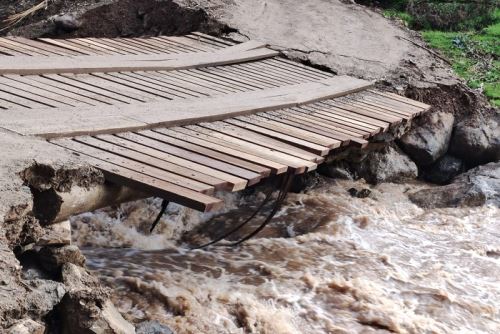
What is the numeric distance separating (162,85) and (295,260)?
177 centimetres

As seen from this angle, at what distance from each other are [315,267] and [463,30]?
7.25 meters

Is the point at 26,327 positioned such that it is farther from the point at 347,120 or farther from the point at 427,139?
the point at 427,139

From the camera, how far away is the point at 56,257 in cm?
361

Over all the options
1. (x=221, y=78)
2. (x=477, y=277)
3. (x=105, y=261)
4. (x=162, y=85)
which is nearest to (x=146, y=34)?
(x=221, y=78)

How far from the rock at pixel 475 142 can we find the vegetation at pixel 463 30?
1.08 m

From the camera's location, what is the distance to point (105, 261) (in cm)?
545

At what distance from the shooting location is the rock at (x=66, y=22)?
8.35m

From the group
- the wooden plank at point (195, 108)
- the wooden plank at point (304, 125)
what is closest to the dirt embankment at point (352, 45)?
the wooden plank at point (195, 108)

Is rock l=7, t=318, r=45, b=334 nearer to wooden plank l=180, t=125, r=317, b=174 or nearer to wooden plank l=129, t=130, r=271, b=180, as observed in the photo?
wooden plank l=129, t=130, r=271, b=180

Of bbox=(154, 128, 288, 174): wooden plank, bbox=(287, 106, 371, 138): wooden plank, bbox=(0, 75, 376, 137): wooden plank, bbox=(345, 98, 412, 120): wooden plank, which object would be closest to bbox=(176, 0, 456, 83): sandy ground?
bbox=(345, 98, 412, 120): wooden plank

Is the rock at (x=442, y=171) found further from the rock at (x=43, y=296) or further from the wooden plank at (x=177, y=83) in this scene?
the rock at (x=43, y=296)

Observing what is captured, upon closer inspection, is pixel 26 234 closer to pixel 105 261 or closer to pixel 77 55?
pixel 105 261

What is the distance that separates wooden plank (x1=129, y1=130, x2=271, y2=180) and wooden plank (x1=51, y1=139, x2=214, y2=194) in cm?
37

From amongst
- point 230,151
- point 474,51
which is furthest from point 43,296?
point 474,51
